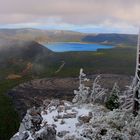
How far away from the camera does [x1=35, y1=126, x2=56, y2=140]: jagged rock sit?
2709 centimetres

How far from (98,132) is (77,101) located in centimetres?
1141

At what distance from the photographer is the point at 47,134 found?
1074 inches

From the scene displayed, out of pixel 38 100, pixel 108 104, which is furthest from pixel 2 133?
pixel 108 104

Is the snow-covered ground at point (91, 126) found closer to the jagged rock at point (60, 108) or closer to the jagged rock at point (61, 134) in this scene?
the jagged rock at point (61, 134)

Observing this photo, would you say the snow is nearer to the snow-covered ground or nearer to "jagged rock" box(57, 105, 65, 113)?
the snow-covered ground

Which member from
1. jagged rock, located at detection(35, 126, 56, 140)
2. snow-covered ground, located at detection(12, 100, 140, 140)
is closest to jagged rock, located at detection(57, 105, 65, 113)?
snow-covered ground, located at detection(12, 100, 140, 140)

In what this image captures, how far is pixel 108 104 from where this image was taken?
138 feet

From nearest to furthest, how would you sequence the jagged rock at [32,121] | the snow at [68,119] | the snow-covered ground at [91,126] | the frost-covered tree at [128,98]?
the snow-covered ground at [91,126], the jagged rock at [32,121], the snow at [68,119], the frost-covered tree at [128,98]

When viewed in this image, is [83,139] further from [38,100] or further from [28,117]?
[38,100]

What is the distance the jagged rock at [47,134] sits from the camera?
1067 inches

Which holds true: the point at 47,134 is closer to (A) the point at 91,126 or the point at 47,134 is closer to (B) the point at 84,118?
(A) the point at 91,126

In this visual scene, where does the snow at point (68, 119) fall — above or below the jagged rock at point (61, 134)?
above

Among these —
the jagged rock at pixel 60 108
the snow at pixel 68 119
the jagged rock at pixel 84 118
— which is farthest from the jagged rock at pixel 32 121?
the jagged rock at pixel 60 108

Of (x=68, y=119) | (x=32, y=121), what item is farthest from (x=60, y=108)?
(x=32, y=121)
